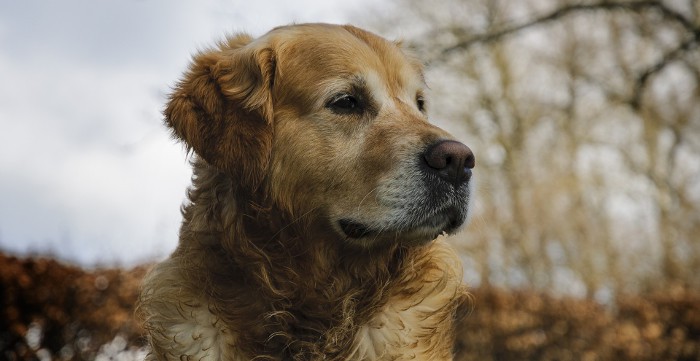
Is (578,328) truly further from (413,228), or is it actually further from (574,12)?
(413,228)

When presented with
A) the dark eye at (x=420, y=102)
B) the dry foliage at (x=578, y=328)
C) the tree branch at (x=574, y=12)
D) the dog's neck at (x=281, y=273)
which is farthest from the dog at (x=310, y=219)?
the tree branch at (x=574, y=12)

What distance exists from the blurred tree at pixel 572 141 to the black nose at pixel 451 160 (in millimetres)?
14058

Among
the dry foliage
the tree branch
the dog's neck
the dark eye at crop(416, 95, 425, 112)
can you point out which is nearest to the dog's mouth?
the dog's neck

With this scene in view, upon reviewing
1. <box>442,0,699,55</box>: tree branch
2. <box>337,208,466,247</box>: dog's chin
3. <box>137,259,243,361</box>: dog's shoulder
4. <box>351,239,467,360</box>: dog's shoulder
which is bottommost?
<box>442,0,699,55</box>: tree branch

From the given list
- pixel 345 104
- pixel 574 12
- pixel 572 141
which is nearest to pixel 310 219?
pixel 345 104

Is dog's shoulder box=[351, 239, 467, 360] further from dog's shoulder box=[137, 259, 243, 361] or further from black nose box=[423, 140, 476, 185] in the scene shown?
dog's shoulder box=[137, 259, 243, 361]

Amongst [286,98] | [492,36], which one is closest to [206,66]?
[286,98]

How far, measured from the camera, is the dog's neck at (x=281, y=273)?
3.40m

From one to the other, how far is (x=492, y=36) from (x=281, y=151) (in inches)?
495

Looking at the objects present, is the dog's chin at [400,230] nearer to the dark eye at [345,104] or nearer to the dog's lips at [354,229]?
the dog's lips at [354,229]

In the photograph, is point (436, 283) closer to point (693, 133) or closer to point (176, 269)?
point (176, 269)

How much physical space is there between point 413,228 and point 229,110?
3.27 feet

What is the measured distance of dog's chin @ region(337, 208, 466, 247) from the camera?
338 centimetres

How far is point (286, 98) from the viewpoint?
3688 mm
